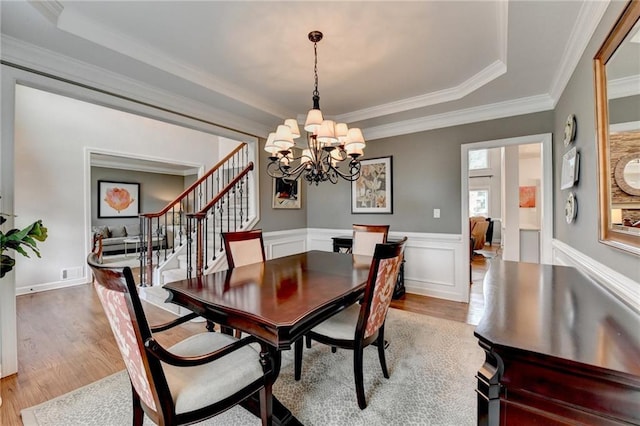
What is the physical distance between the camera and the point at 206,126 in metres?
3.30

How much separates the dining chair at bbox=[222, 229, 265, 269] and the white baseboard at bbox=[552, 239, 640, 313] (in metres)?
2.33

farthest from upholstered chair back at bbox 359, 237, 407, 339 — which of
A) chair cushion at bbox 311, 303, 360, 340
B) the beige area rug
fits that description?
the beige area rug

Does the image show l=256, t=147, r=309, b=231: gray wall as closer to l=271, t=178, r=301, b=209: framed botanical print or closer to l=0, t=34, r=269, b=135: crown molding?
l=271, t=178, r=301, b=209: framed botanical print

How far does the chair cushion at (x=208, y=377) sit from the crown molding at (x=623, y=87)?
2.02 meters

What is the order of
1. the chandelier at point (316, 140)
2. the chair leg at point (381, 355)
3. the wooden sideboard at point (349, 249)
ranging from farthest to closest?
1. the wooden sideboard at point (349, 249)
2. the chandelier at point (316, 140)
3. the chair leg at point (381, 355)

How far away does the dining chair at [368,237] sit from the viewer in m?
2.95

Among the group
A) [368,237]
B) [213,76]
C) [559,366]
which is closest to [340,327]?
[559,366]

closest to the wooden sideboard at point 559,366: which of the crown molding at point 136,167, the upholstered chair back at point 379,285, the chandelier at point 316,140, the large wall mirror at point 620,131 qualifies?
the large wall mirror at point 620,131

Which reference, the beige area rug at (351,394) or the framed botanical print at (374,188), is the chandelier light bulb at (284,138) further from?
the framed botanical print at (374,188)

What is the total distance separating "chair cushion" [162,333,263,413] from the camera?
111 centimetres

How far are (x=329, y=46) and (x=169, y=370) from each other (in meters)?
2.45

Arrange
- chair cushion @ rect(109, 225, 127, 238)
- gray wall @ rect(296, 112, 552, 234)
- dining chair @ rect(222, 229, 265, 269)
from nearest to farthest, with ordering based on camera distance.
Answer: dining chair @ rect(222, 229, 265, 269)
gray wall @ rect(296, 112, 552, 234)
chair cushion @ rect(109, 225, 127, 238)

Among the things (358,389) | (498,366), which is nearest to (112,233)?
(358,389)

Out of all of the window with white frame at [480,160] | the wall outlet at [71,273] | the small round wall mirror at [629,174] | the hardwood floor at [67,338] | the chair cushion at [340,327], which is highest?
A: the window with white frame at [480,160]
